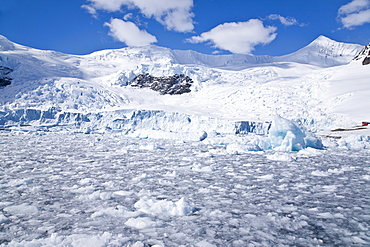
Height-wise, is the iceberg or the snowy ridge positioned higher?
the snowy ridge

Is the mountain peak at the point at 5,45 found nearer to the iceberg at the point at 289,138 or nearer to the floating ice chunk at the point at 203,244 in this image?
the iceberg at the point at 289,138

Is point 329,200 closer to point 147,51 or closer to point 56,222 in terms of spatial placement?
point 56,222

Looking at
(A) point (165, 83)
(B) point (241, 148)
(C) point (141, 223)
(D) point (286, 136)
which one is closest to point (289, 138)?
(D) point (286, 136)

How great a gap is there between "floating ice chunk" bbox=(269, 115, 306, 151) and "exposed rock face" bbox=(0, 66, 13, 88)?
103 feet

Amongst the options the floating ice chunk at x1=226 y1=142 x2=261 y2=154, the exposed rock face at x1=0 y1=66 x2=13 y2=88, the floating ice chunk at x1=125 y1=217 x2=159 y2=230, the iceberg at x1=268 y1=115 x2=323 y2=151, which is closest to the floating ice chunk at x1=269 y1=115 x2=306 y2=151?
the iceberg at x1=268 y1=115 x2=323 y2=151

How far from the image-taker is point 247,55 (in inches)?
2299

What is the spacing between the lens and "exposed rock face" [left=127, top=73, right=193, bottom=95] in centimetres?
3606

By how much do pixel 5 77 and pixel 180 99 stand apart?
21549 millimetres

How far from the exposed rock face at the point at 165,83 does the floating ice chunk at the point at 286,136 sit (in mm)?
25391

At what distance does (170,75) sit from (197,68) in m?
4.65

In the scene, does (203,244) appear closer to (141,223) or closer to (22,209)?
(141,223)

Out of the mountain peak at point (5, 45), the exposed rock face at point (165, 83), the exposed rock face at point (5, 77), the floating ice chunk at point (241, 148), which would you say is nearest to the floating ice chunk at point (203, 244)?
the floating ice chunk at point (241, 148)

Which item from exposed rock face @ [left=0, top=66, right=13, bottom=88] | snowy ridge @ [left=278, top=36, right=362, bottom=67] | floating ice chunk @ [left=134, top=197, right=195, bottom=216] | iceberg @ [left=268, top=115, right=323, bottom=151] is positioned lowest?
floating ice chunk @ [left=134, top=197, right=195, bottom=216]

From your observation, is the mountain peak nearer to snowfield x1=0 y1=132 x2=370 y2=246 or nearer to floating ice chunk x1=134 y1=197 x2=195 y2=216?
snowfield x1=0 y1=132 x2=370 y2=246
